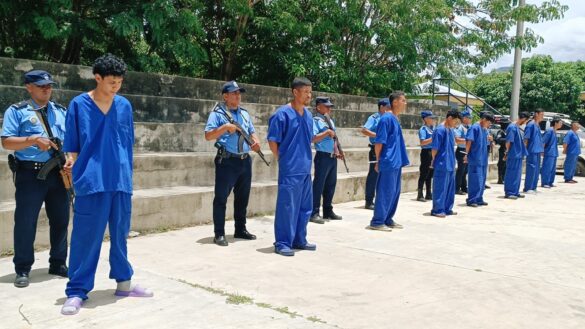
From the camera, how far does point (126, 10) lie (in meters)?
9.38

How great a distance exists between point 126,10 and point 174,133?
229 centimetres

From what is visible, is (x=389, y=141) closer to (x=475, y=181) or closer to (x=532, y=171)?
(x=475, y=181)

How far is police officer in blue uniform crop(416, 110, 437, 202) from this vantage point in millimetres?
10555

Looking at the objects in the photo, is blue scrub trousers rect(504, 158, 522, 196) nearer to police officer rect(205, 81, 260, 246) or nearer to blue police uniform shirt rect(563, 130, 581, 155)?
blue police uniform shirt rect(563, 130, 581, 155)

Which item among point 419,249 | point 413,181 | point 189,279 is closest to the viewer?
point 189,279

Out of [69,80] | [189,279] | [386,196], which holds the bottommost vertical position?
[189,279]

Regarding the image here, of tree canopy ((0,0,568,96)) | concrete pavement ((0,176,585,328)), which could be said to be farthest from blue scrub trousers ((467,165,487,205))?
tree canopy ((0,0,568,96))

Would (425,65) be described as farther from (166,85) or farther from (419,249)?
(419,249)

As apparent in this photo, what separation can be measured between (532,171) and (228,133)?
28.7 feet

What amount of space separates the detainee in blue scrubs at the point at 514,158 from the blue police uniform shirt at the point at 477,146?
1623 mm

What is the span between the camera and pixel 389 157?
24.2ft

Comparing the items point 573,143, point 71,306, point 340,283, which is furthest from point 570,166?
point 71,306

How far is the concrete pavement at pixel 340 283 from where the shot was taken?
13.2ft

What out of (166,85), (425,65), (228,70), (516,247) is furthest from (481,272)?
(425,65)
